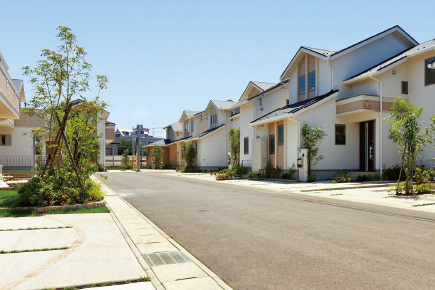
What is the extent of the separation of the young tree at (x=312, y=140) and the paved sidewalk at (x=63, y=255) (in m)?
14.9

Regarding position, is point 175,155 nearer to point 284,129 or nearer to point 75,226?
point 284,129

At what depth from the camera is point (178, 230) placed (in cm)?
738

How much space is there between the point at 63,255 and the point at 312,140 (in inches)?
684

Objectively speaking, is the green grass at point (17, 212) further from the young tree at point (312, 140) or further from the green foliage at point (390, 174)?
the green foliage at point (390, 174)

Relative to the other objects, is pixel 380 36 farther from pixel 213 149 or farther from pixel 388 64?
pixel 213 149

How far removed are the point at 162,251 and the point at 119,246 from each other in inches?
30.0

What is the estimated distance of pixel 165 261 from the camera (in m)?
5.16

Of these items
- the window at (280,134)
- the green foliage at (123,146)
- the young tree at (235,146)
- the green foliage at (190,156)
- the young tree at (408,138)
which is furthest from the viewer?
the green foliage at (123,146)

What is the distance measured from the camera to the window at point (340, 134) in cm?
2200

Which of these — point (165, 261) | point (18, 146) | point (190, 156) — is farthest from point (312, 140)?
point (18, 146)

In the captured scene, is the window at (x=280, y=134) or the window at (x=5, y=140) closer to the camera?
the window at (x=280, y=134)

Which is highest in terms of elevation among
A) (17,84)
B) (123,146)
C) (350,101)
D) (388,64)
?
(388,64)

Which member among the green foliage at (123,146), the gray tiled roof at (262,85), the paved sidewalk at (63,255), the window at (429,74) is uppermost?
the gray tiled roof at (262,85)

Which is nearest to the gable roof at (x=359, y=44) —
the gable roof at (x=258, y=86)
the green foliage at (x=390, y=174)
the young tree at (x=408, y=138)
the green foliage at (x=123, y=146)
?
the gable roof at (x=258, y=86)
